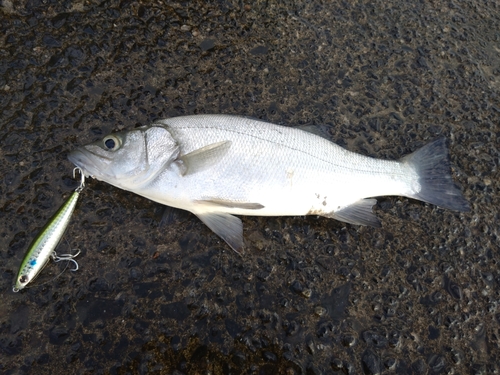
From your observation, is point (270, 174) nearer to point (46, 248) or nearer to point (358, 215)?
point (358, 215)

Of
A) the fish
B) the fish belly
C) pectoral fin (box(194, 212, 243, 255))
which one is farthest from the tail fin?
pectoral fin (box(194, 212, 243, 255))

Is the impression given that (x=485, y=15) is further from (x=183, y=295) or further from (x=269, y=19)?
(x=183, y=295)

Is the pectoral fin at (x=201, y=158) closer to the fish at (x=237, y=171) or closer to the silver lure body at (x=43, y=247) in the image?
the fish at (x=237, y=171)

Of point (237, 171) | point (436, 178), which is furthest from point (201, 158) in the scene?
point (436, 178)

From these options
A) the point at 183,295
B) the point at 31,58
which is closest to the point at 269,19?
the point at 31,58

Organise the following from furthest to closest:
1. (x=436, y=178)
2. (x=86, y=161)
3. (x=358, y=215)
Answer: (x=436, y=178) < (x=358, y=215) < (x=86, y=161)

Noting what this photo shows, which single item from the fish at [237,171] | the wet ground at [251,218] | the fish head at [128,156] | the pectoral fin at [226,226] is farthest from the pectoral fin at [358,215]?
the fish head at [128,156]

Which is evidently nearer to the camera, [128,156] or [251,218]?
[128,156]
